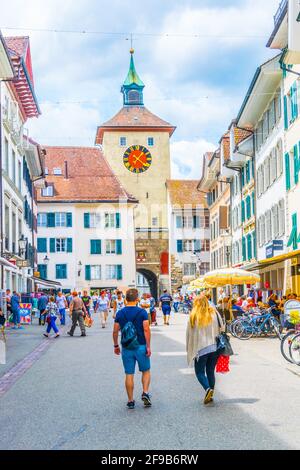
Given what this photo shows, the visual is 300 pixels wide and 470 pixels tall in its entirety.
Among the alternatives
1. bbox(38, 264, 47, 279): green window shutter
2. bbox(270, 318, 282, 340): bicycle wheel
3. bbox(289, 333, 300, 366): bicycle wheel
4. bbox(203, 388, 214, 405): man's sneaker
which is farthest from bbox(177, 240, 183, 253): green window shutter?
bbox(203, 388, 214, 405): man's sneaker

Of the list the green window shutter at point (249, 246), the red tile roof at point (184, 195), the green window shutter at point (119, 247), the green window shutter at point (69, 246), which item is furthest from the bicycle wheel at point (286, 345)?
the red tile roof at point (184, 195)

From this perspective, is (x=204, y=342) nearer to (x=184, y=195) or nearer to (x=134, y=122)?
(x=184, y=195)

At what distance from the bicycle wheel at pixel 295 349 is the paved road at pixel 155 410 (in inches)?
10.5

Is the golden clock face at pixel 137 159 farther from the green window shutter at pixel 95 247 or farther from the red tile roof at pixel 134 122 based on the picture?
the green window shutter at pixel 95 247

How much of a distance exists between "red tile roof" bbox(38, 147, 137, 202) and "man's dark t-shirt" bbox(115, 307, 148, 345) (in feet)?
218

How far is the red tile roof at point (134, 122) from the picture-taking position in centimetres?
8950

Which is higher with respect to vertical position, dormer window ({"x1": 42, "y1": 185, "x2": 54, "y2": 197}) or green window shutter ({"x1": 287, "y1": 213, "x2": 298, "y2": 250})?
dormer window ({"x1": 42, "y1": 185, "x2": 54, "y2": 197})

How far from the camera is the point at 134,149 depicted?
294 feet

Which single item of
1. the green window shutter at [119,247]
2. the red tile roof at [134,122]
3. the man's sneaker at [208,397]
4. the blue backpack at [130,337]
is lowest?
the man's sneaker at [208,397]

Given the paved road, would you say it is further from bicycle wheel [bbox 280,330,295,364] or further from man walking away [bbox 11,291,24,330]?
man walking away [bbox 11,291,24,330]

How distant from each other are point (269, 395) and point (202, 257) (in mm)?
59088

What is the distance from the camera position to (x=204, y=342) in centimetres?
1084

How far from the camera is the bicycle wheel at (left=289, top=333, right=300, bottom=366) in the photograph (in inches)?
617
